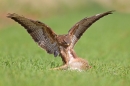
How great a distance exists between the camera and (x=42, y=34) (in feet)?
28.1

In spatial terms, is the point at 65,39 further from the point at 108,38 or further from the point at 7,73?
the point at 108,38

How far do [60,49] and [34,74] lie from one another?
1.60 meters

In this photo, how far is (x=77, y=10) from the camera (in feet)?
173

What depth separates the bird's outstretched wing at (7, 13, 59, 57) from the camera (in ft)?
27.4

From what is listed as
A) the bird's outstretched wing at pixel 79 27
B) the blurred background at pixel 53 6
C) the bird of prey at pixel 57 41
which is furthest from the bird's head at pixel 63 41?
the blurred background at pixel 53 6

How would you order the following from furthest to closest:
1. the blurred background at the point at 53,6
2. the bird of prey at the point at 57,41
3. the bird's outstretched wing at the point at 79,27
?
the blurred background at the point at 53,6 < the bird's outstretched wing at the point at 79,27 < the bird of prey at the point at 57,41

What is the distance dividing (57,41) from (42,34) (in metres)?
0.37

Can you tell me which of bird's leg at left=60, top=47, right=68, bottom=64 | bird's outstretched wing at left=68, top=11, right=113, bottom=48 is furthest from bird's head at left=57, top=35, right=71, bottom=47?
bird's outstretched wing at left=68, top=11, right=113, bottom=48

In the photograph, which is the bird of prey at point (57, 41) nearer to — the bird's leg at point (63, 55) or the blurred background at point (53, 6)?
the bird's leg at point (63, 55)

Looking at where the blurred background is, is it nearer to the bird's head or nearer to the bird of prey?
the bird of prey

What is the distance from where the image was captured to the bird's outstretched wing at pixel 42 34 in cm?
835

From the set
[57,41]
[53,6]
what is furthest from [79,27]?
[53,6]

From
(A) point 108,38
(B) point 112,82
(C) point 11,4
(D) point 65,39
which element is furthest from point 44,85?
(C) point 11,4

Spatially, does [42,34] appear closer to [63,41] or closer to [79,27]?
[63,41]
